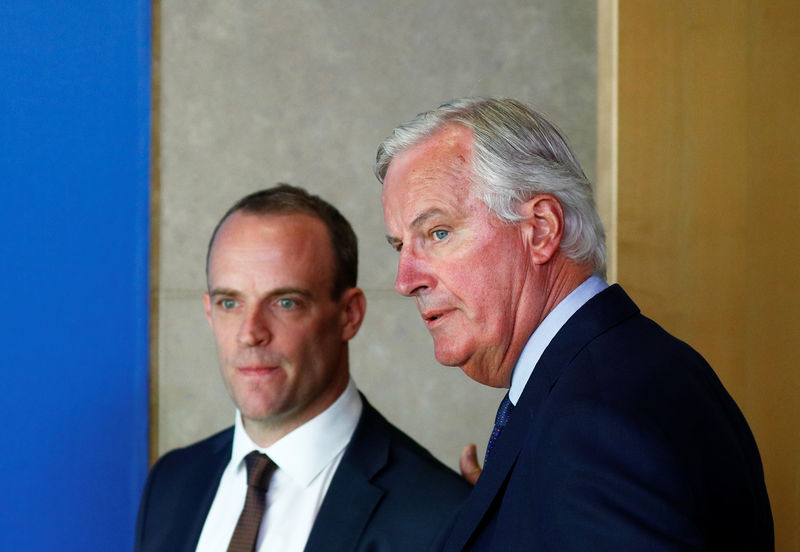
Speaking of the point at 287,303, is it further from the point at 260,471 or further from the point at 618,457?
the point at 618,457

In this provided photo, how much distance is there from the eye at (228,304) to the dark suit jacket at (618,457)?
3.35 ft

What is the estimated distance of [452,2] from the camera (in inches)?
116

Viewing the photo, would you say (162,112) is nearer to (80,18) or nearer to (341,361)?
(80,18)

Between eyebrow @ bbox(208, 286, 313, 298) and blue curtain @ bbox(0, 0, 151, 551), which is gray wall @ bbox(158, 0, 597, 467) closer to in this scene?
blue curtain @ bbox(0, 0, 151, 551)

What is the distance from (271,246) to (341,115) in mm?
923

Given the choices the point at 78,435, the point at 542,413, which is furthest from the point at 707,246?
the point at 78,435

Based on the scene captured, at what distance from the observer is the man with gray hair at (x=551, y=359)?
0.94 metres

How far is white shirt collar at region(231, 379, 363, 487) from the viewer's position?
6.50 feet

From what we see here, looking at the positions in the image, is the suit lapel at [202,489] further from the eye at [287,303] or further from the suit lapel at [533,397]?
the suit lapel at [533,397]

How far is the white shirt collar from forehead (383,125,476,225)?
2.46ft

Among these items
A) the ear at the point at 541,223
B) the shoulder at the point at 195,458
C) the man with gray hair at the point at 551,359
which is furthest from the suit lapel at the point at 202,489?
the ear at the point at 541,223

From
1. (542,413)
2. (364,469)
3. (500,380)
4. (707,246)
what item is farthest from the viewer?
(707,246)

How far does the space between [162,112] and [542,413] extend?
2.03 m

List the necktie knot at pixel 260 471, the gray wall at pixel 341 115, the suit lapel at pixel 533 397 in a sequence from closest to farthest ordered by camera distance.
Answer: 1. the suit lapel at pixel 533 397
2. the necktie knot at pixel 260 471
3. the gray wall at pixel 341 115
